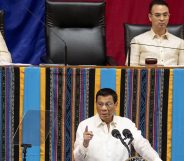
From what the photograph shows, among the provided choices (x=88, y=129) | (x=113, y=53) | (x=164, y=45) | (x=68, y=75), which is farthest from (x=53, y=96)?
(x=113, y=53)

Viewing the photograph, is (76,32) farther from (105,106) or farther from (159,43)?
(105,106)

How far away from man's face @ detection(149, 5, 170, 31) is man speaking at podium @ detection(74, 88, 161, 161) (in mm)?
1454

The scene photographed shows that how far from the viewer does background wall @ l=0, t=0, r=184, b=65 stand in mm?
5867

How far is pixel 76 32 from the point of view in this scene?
18.3 feet

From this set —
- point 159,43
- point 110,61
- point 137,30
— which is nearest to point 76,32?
point 110,61

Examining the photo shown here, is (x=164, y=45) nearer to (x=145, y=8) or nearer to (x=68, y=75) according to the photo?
(x=145, y=8)

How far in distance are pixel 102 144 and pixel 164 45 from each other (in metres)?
1.65

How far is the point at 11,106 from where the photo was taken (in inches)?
167

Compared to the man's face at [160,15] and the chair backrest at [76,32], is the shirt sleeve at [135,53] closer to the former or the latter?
the man's face at [160,15]

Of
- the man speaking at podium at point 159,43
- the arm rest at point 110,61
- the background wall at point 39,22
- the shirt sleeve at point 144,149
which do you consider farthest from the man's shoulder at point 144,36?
the shirt sleeve at point 144,149

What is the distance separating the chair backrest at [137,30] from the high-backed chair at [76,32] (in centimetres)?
25

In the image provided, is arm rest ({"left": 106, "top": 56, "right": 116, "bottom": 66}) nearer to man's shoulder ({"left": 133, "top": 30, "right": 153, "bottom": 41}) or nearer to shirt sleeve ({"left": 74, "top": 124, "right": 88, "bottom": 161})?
man's shoulder ({"left": 133, "top": 30, "right": 153, "bottom": 41})

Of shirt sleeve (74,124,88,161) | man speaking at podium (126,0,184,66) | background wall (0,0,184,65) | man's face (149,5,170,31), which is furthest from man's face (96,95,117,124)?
background wall (0,0,184,65)

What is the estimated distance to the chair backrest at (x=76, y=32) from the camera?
17.9ft
